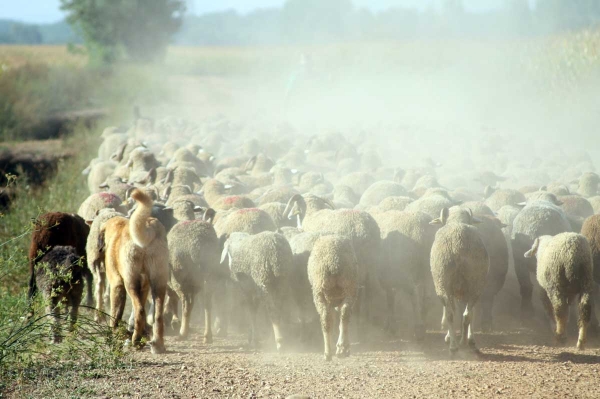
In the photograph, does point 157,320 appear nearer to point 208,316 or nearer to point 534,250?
point 208,316

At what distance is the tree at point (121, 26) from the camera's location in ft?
155

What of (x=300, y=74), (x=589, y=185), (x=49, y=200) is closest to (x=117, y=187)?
(x=49, y=200)

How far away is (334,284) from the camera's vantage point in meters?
7.09

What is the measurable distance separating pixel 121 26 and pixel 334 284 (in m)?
44.5

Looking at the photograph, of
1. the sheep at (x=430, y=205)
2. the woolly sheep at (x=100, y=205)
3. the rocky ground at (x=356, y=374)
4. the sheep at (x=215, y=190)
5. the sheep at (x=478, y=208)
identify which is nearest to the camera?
the rocky ground at (x=356, y=374)

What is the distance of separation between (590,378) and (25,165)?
16747 millimetres

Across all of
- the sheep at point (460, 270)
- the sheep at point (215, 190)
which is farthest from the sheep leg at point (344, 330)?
the sheep at point (215, 190)

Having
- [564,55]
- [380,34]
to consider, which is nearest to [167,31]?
[380,34]

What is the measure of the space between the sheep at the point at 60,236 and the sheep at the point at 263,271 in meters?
1.92

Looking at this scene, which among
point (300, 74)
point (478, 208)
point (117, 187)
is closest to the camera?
point (478, 208)

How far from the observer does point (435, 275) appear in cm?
738

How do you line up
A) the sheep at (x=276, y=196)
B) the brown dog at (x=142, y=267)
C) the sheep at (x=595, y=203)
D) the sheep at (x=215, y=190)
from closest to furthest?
the brown dog at (x=142, y=267)
the sheep at (x=595, y=203)
the sheep at (x=276, y=196)
the sheep at (x=215, y=190)

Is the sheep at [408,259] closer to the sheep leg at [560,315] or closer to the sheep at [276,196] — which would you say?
the sheep leg at [560,315]

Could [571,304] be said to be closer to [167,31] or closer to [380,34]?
[167,31]
